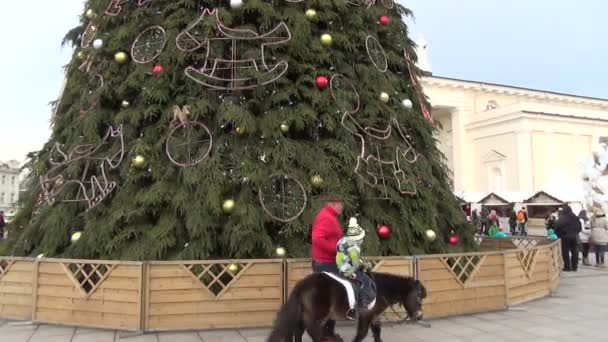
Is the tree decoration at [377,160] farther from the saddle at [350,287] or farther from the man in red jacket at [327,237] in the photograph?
the saddle at [350,287]

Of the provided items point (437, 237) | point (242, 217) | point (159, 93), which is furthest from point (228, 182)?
point (437, 237)

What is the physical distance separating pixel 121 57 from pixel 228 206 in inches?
148

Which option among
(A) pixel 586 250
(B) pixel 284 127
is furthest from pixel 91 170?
(A) pixel 586 250

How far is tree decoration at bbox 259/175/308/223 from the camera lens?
27.8 feet

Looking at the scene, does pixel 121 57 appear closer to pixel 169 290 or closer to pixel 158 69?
pixel 158 69

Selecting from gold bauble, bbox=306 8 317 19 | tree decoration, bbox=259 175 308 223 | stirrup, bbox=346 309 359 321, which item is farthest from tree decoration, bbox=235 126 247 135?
stirrup, bbox=346 309 359 321

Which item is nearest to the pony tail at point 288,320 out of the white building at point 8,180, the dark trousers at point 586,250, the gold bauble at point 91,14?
the gold bauble at point 91,14

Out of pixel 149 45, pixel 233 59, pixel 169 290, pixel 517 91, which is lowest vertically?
pixel 169 290

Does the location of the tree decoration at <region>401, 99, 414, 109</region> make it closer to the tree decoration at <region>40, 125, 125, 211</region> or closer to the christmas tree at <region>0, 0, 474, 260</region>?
the christmas tree at <region>0, 0, 474, 260</region>

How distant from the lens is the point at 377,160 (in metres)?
9.38

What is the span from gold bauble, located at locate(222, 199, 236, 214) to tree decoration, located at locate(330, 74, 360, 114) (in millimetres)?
2663

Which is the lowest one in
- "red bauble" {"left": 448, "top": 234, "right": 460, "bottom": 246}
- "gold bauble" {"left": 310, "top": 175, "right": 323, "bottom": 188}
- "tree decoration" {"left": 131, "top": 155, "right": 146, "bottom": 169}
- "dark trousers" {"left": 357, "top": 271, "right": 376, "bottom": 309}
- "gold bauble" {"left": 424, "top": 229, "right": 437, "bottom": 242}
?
"dark trousers" {"left": 357, "top": 271, "right": 376, "bottom": 309}

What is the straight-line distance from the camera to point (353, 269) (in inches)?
226

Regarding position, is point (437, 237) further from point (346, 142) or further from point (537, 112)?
point (537, 112)
